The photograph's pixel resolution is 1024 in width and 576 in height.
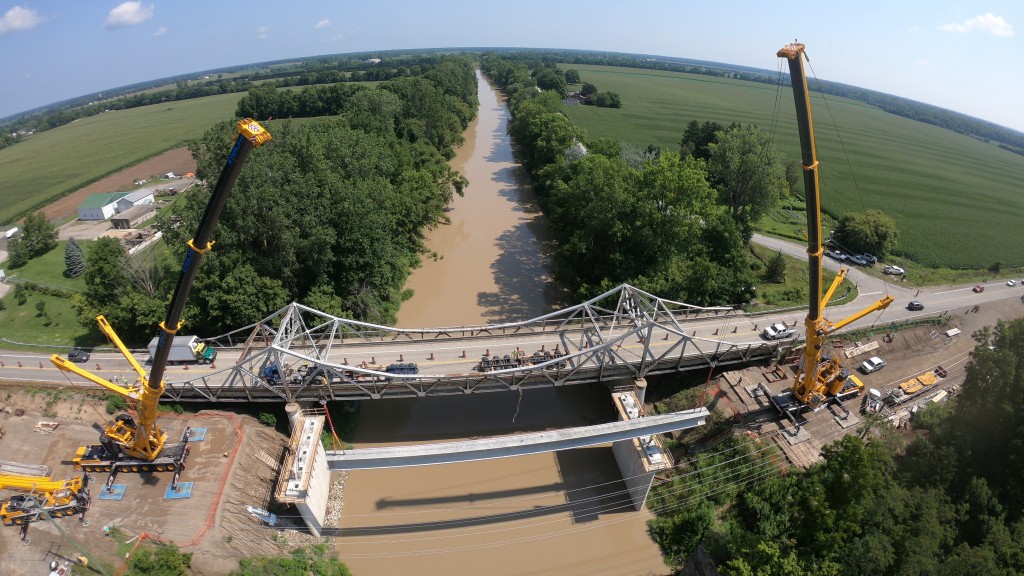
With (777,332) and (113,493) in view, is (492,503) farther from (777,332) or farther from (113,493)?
(777,332)

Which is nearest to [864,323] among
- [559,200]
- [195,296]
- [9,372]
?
[559,200]

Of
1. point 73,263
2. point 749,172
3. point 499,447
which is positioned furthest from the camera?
point 73,263

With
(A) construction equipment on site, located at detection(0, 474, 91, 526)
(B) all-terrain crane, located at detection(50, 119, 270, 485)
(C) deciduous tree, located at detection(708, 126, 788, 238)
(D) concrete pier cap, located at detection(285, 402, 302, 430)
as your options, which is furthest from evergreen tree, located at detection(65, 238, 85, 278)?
(C) deciduous tree, located at detection(708, 126, 788, 238)

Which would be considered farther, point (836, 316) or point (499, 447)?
point (836, 316)

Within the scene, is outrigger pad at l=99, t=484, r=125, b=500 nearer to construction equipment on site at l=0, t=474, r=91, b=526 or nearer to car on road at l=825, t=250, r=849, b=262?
construction equipment on site at l=0, t=474, r=91, b=526

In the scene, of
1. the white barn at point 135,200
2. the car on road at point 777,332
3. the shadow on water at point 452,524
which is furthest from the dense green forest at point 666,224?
the white barn at point 135,200

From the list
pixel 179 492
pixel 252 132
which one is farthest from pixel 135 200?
pixel 252 132
